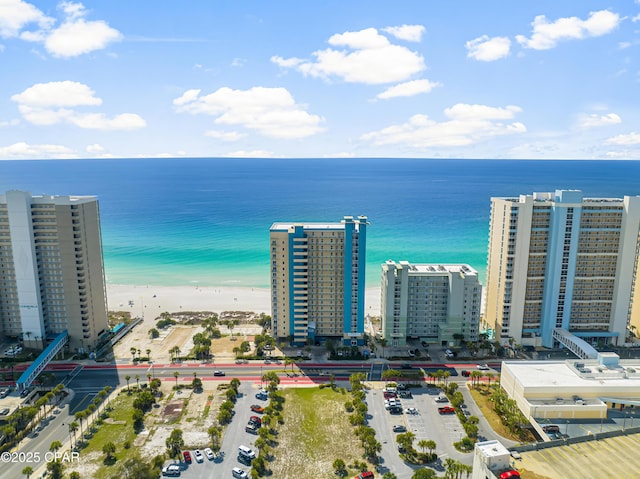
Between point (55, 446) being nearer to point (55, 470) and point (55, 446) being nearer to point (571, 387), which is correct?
point (55, 470)

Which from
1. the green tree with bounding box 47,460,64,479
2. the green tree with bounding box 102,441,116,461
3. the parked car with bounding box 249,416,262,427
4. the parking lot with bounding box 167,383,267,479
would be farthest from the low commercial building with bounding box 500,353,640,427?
the green tree with bounding box 47,460,64,479

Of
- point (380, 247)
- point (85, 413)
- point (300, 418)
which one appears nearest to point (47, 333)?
point (85, 413)

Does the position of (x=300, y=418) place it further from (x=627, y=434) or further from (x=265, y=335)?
(x=627, y=434)

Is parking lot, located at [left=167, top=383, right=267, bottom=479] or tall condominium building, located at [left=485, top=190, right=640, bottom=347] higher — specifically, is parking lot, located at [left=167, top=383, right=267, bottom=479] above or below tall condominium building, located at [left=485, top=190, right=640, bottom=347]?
below

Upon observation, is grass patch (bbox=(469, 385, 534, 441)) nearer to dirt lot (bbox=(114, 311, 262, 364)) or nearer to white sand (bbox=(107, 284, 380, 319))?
white sand (bbox=(107, 284, 380, 319))

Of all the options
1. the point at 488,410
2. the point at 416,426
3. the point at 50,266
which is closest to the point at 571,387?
the point at 488,410

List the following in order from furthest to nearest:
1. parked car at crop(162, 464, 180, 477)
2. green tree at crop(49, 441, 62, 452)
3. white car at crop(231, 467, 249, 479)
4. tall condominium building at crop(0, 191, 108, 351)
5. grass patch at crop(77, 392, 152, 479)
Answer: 1. tall condominium building at crop(0, 191, 108, 351)
2. green tree at crop(49, 441, 62, 452)
3. grass patch at crop(77, 392, 152, 479)
4. parked car at crop(162, 464, 180, 477)
5. white car at crop(231, 467, 249, 479)

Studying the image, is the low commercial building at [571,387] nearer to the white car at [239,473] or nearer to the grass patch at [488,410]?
the grass patch at [488,410]

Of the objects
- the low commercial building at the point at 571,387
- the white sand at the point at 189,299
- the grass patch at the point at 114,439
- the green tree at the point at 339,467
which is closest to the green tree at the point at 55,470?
the grass patch at the point at 114,439
